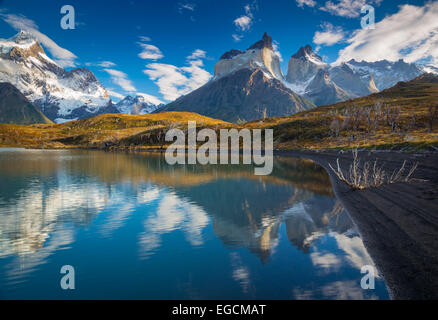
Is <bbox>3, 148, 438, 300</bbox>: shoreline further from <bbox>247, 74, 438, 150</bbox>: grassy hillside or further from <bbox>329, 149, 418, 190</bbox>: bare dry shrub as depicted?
<bbox>247, 74, 438, 150</bbox>: grassy hillside

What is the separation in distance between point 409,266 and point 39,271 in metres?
16.4

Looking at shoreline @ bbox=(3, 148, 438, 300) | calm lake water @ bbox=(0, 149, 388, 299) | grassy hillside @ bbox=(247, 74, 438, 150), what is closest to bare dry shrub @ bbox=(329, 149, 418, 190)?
shoreline @ bbox=(3, 148, 438, 300)

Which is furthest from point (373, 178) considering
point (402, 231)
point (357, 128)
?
point (357, 128)

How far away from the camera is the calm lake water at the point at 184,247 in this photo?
10.5 metres

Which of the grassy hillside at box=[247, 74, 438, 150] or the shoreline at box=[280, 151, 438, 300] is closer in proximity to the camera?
the shoreline at box=[280, 151, 438, 300]

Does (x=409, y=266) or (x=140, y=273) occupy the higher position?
(x=409, y=266)

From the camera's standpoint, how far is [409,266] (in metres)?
10.6

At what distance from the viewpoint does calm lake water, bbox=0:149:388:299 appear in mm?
10484

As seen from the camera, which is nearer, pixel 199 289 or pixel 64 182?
pixel 199 289

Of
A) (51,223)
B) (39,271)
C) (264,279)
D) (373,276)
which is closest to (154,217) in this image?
(51,223)

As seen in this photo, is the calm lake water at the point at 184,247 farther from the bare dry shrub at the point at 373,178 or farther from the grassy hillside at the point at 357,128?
the grassy hillside at the point at 357,128

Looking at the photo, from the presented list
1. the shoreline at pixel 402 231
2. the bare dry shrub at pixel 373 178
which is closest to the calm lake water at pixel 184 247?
the shoreline at pixel 402 231
